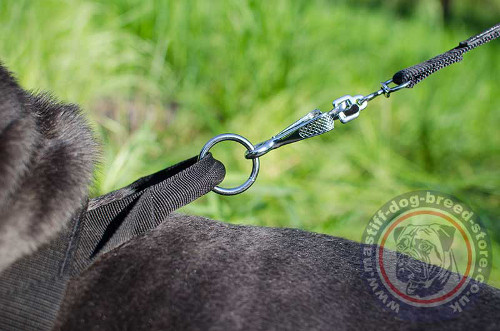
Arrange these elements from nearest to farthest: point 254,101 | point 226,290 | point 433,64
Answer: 1. point 226,290
2. point 433,64
3. point 254,101

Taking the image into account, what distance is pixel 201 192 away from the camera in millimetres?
983

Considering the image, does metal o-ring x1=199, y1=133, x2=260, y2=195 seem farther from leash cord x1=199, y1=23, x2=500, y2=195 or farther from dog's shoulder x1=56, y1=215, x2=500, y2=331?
dog's shoulder x1=56, y1=215, x2=500, y2=331

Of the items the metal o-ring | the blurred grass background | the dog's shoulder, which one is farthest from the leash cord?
the blurred grass background

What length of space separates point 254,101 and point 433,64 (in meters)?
1.71

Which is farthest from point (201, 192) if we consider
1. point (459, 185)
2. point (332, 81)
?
point (332, 81)

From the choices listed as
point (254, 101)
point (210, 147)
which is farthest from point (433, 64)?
point (254, 101)

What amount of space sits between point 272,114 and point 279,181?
1.80 ft

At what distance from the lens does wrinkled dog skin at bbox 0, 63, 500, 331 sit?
78 centimetres

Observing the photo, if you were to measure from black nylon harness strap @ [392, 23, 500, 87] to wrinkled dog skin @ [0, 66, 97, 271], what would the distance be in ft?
2.30

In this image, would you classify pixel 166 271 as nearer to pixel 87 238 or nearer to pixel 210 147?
pixel 87 238

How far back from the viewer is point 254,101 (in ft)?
9.32

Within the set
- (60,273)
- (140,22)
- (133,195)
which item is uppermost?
(140,22)

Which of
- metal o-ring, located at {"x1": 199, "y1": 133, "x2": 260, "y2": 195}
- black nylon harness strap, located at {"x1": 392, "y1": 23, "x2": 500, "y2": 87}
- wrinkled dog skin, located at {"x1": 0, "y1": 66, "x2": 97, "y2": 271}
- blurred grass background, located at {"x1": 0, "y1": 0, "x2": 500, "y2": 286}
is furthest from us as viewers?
blurred grass background, located at {"x1": 0, "y1": 0, "x2": 500, "y2": 286}

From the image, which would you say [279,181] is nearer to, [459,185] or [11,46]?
[459,185]
